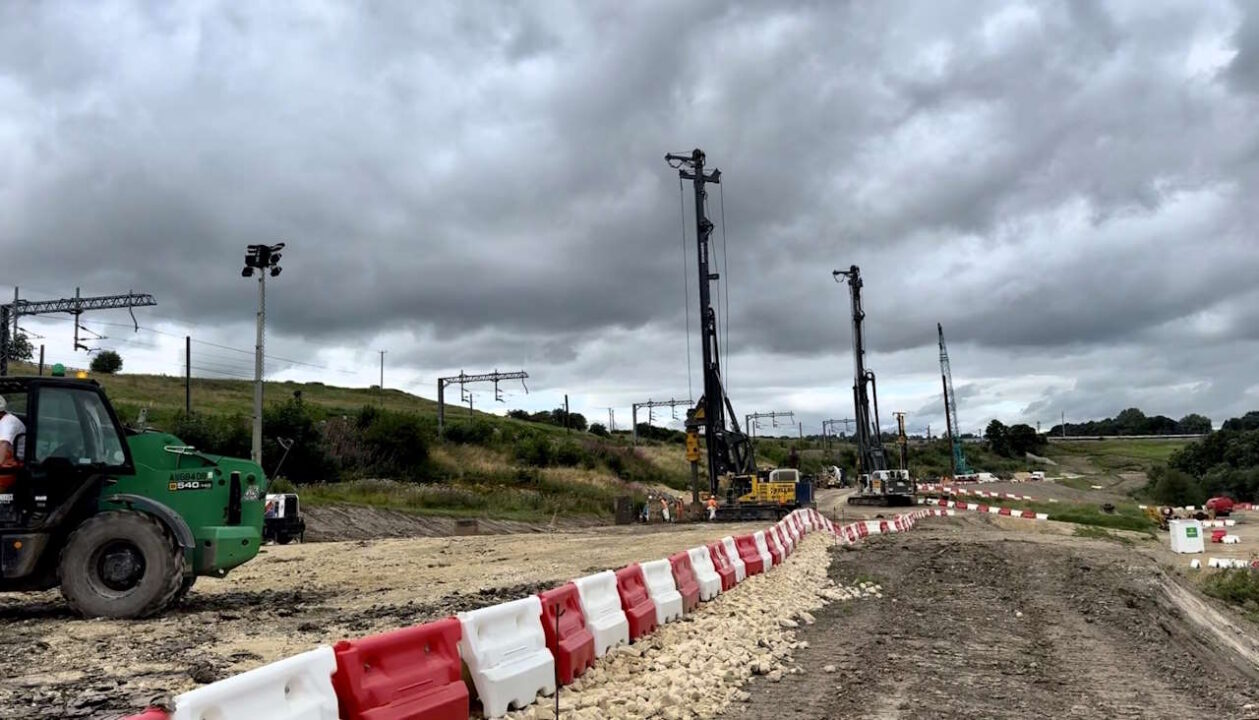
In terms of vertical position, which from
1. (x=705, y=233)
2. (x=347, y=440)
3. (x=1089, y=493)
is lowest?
(x=1089, y=493)

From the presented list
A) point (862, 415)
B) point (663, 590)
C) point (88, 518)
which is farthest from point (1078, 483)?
point (88, 518)

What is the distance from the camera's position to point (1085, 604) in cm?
1156

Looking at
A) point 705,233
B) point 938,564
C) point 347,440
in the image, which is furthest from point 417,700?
point 347,440

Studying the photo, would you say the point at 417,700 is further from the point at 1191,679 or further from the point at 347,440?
the point at 347,440

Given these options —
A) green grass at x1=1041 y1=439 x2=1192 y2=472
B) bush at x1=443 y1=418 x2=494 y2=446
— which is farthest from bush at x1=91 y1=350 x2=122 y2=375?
green grass at x1=1041 y1=439 x2=1192 y2=472

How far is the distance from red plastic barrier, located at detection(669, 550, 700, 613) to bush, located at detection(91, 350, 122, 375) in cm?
8987

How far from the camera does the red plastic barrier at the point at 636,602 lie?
8.13 metres

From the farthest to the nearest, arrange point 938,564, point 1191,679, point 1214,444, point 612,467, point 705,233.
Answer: point 1214,444 → point 612,467 → point 705,233 → point 938,564 → point 1191,679

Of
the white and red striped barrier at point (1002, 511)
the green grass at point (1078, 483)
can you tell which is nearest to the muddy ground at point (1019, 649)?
the white and red striped barrier at point (1002, 511)

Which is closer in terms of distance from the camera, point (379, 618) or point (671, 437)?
point (379, 618)

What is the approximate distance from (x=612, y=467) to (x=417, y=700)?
7008cm

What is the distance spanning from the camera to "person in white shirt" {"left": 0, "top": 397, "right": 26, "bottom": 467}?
955 cm

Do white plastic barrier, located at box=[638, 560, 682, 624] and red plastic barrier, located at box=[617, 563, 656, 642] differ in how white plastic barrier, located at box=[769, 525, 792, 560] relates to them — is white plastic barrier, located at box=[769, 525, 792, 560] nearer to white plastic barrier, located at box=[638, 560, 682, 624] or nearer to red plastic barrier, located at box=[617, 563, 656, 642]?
white plastic barrier, located at box=[638, 560, 682, 624]

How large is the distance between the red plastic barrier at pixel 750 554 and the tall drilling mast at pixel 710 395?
19.0 meters
